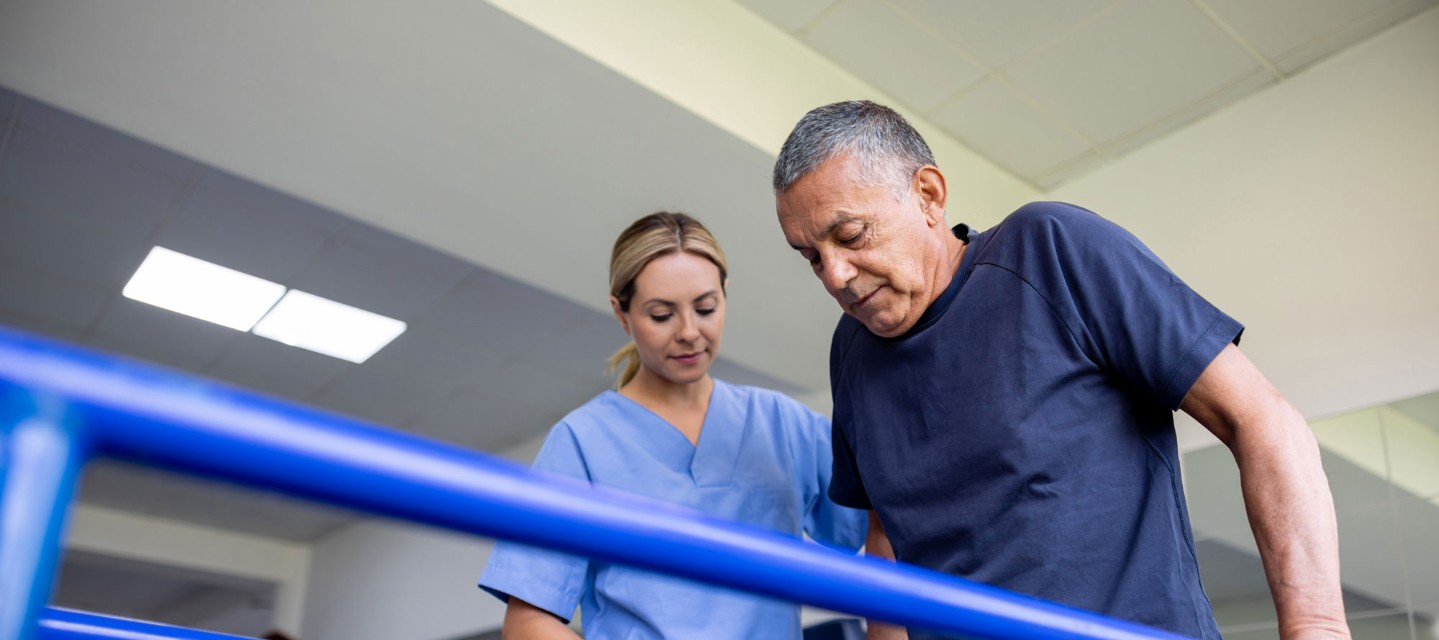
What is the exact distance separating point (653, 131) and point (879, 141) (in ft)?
7.36

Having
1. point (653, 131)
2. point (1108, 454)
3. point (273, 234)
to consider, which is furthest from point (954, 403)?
point (273, 234)

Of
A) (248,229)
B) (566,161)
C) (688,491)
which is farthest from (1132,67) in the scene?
(248,229)

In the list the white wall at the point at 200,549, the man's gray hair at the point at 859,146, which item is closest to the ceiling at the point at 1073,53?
the man's gray hair at the point at 859,146

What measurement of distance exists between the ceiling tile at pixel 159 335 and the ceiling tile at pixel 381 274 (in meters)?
0.87

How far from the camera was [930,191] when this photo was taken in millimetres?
1428

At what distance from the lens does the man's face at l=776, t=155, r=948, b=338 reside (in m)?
1.35

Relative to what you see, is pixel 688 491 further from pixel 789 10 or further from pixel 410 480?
pixel 789 10

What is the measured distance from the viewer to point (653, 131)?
11.6ft

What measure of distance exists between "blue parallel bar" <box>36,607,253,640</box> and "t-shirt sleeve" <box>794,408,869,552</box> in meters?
1.12

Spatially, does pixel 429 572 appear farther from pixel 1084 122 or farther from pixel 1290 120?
pixel 1290 120

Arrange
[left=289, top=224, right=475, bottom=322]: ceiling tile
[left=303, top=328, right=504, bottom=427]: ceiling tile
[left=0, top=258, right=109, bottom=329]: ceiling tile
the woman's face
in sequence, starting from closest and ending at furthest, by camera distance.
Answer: the woman's face, [left=289, top=224, right=475, bottom=322]: ceiling tile, [left=0, top=258, right=109, bottom=329]: ceiling tile, [left=303, top=328, right=504, bottom=427]: ceiling tile

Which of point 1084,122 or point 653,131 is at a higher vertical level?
point 1084,122

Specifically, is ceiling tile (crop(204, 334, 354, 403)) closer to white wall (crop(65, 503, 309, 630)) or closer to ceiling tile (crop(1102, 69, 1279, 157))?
white wall (crop(65, 503, 309, 630))

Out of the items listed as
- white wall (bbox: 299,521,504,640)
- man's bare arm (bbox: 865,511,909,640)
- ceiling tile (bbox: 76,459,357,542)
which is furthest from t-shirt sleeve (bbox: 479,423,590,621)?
ceiling tile (bbox: 76,459,357,542)
